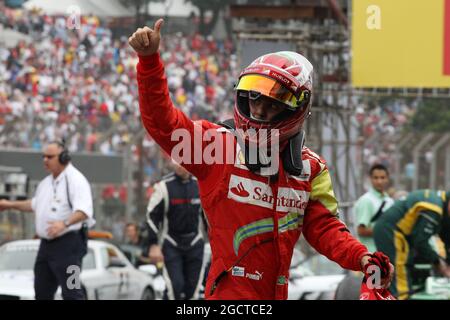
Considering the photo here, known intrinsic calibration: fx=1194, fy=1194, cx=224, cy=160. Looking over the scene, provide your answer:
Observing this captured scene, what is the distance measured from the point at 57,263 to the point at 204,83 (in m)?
15.2

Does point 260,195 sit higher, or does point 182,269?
point 260,195

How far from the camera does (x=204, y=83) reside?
82.4 ft

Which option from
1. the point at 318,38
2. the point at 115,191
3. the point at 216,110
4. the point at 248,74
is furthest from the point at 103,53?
the point at 248,74

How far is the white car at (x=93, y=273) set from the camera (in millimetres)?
12500

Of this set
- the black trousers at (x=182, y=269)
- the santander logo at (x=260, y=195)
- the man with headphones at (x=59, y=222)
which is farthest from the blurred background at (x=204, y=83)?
the santander logo at (x=260, y=195)

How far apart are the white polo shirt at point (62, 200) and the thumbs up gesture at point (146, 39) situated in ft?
18.8

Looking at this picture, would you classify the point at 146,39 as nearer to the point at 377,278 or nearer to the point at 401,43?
the point at 377,278

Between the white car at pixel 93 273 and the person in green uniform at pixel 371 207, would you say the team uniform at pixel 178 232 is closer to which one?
the white car at pixel 93 273

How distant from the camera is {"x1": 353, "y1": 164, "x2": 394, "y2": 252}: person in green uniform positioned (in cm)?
1148

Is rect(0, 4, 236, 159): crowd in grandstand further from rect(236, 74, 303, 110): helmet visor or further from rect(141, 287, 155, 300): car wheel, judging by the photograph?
rect(236, 74, 303, 110): helmet visor

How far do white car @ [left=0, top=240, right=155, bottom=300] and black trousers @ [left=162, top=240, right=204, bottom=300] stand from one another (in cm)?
106

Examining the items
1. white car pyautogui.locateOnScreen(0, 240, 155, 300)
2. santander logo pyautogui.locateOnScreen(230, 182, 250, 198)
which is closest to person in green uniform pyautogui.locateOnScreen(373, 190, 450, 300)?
white car pyautogui.locateOnScreen(0, 240, 155, 300)

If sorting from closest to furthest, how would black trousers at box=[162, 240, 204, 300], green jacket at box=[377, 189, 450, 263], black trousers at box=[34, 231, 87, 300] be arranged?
green jacket at box=[377, 189, 450, 263] → black trousers at box=[34, 231, 87, 300] → black trousers at box=[162, 240, 204, 300]

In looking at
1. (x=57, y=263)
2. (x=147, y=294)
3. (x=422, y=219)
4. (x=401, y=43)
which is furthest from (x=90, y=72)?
(x=422, y=219)
